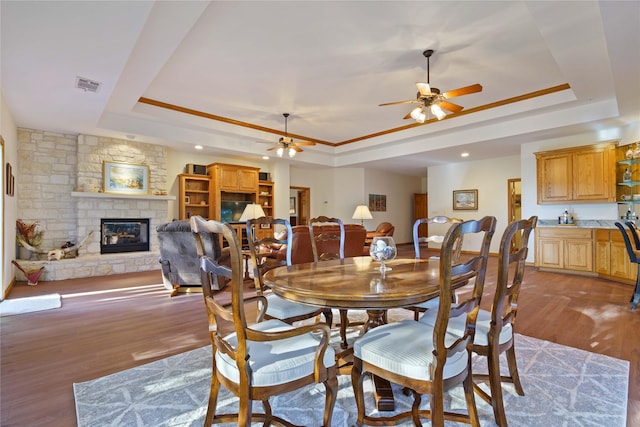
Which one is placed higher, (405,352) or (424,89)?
(424,89)

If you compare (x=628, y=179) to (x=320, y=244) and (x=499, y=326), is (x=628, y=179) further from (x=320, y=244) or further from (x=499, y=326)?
(x=499, y=326)

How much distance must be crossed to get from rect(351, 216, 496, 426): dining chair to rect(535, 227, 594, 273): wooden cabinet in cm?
541

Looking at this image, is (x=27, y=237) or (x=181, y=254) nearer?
(x=181, y=254)

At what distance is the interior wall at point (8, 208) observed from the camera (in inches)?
159

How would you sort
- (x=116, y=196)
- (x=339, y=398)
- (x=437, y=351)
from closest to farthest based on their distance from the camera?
1. (x=437, y=351)
2. (x=339, y=398)
3. (x=116, y=196)

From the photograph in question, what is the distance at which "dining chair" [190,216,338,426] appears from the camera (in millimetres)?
1155

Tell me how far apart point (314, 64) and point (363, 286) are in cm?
327

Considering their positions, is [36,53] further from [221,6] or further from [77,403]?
[77,403]

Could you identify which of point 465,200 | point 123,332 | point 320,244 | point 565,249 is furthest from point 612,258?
point 123,332

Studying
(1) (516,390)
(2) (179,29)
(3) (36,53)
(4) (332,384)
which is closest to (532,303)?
(1) (516,390)

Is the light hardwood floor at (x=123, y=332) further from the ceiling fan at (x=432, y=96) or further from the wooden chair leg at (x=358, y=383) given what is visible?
the ceiling fan at (x=432, y=96)

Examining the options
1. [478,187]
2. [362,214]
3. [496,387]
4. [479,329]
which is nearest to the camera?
[496,387]

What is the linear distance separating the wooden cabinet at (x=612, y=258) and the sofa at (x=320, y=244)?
3868 millimetres

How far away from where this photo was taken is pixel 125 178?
629 centimetres
